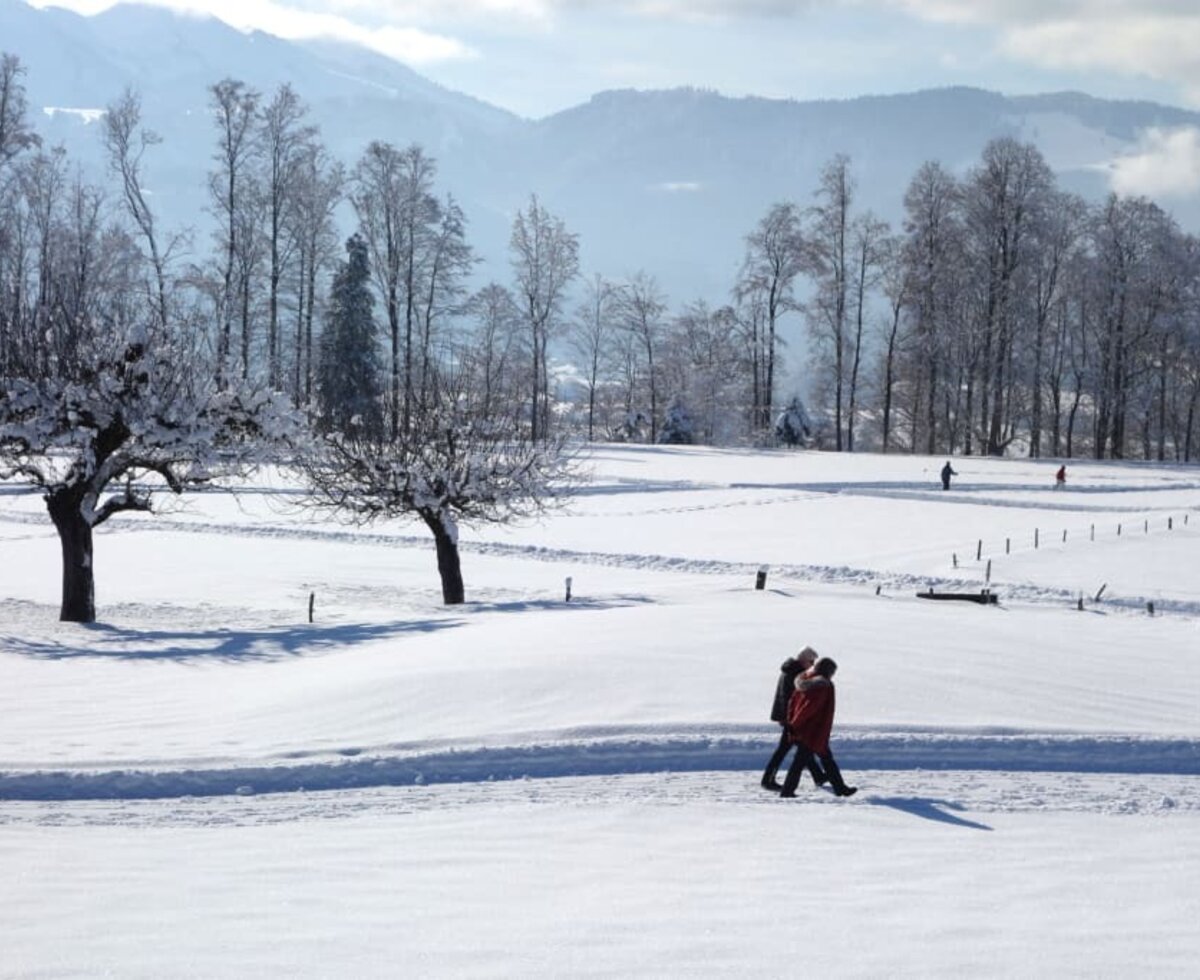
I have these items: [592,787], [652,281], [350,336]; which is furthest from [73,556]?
[652,281]

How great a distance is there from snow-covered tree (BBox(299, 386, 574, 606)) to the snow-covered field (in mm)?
2105

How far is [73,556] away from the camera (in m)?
25.9

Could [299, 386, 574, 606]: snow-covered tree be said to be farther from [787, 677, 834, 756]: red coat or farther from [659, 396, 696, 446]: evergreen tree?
[659, 396, 696, 446]: evergreen tree

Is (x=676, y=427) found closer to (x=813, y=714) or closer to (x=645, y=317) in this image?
(x=645, y=317)

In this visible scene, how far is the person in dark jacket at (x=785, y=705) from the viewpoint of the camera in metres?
13.5

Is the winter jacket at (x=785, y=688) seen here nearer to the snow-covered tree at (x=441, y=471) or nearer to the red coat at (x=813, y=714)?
the red coat at (x=813, y=714)

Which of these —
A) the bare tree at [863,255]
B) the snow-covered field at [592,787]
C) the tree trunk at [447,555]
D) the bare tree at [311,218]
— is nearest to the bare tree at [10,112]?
the bare tree at [311,218]

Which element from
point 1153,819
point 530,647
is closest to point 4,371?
point 530,647

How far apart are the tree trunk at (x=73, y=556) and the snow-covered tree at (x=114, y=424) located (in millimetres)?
20

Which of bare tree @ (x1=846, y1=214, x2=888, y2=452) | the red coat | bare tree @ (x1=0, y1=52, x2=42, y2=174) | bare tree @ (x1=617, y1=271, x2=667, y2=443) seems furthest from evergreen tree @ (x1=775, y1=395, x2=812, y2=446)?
the red coat

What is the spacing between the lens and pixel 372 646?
72.3ft

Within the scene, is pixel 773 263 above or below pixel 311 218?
above

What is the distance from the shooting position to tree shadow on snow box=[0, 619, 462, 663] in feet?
71.8

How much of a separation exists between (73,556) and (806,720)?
18022 millimetres
